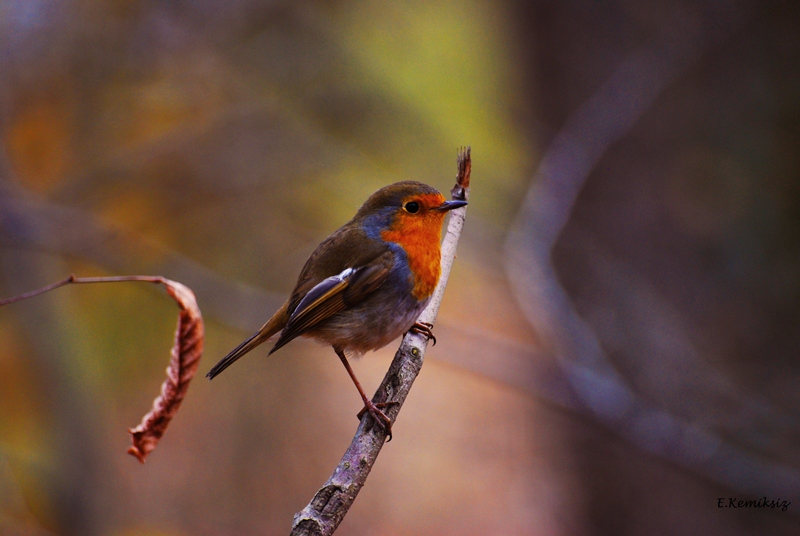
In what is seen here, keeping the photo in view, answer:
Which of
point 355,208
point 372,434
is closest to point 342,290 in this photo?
point 372,434

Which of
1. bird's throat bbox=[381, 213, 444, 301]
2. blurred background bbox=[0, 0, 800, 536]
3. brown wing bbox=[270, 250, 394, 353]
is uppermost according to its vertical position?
blurred background bbox=[0, 0, 800, 536]

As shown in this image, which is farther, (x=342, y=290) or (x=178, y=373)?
(x=342, y=290)

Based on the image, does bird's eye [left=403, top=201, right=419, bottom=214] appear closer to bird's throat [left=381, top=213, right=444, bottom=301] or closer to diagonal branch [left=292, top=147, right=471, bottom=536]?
bird's throat [left=381, top=213, right=444, bottom=301]

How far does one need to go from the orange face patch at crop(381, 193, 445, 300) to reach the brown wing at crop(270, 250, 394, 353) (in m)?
0.10

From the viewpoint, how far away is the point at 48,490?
4820 mm

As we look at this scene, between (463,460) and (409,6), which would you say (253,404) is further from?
(409,6)

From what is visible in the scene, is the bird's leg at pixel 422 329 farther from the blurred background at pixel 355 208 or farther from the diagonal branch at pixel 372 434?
the blurred background at pixel 355 208

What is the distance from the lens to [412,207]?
3.13 metres

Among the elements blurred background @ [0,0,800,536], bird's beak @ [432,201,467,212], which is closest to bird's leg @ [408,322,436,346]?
bird's beak @ [432,201,467,212]

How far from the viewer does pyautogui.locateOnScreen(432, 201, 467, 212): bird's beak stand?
9.57 feet

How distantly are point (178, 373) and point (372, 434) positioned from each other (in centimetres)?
66

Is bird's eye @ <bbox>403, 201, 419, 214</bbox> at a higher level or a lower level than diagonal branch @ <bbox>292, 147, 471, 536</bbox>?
higher

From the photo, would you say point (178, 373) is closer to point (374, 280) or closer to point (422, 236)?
point (374, 280)

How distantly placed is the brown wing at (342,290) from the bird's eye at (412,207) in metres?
0.22
